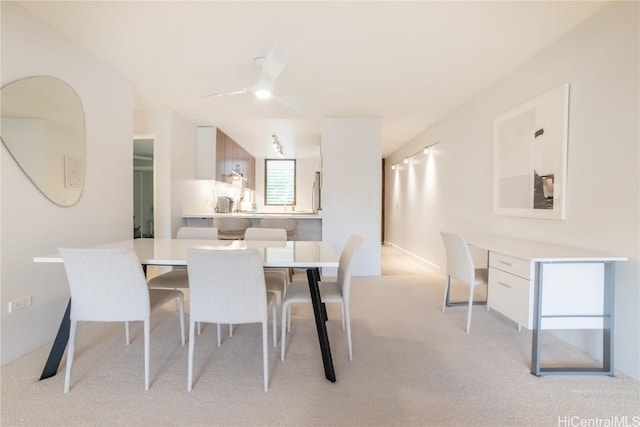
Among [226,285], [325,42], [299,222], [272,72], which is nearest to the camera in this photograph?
[226,285]

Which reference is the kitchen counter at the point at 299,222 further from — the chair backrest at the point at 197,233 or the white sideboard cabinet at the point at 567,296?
the white sideboard cabinet at the point at 567,296

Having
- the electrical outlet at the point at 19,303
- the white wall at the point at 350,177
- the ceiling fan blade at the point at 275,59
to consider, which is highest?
the ceiling fan blade at the point at 275,59

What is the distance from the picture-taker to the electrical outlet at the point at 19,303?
2014 millimetres

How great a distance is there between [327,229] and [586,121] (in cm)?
306

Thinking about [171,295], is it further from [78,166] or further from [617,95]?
[617,95]

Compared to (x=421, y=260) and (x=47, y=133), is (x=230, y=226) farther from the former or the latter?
(x=421, y=260)

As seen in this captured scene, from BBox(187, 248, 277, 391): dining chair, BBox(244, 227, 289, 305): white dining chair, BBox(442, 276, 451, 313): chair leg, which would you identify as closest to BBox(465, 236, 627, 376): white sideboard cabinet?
BBox(442, 276, 451, 313): chair leg

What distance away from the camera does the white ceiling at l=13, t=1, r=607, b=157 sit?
78.7 inches

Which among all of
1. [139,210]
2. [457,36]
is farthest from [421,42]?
[139,210]

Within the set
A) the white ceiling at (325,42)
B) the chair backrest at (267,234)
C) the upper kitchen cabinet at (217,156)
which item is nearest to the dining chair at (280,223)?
the upper kitchen cabinet at (217,156)

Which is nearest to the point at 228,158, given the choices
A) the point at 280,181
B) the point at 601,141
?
the point at 280,181

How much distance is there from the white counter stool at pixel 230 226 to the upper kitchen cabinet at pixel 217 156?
106 cm

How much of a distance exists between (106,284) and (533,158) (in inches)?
132

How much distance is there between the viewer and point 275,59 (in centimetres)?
203
